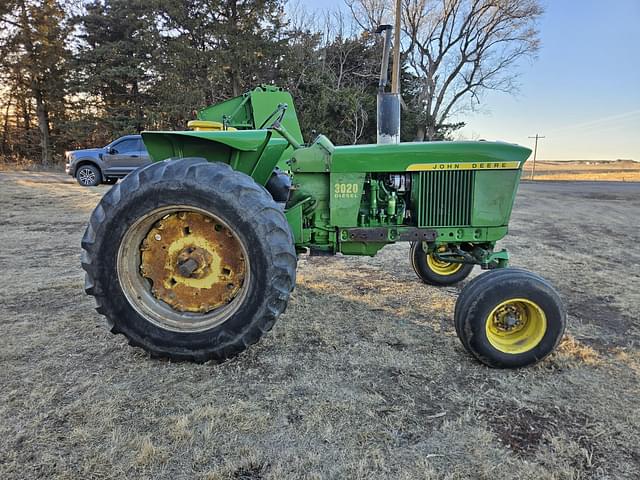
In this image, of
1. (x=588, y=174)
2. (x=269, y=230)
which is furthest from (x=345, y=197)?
(x=588, y=174)

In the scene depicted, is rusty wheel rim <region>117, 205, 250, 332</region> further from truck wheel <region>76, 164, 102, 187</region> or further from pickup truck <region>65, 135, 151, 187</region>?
truck wheel <region>76, 164, 102, 187</region>

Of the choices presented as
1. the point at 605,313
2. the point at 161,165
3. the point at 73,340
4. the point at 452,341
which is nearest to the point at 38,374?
the point at 73,340

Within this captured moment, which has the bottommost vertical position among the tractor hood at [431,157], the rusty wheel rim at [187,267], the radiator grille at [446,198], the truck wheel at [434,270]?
the truck wheel at [434,270]

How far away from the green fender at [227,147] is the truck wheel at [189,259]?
28 cm

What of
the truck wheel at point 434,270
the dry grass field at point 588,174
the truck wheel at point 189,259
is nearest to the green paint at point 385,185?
the truck wheel at point 189,259

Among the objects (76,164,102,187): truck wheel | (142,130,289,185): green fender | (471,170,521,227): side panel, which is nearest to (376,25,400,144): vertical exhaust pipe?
(471,170,521,227): side panel

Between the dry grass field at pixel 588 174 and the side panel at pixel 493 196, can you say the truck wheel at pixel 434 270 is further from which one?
the dry grass field at pixel 588 174

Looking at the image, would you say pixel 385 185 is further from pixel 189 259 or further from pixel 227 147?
pixel 189 259

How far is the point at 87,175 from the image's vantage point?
1261 cm

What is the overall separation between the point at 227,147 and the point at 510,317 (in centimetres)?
217

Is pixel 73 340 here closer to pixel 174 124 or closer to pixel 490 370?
pixel 490 370

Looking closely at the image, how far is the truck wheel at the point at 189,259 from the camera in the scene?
234 cm

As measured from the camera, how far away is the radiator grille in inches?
116

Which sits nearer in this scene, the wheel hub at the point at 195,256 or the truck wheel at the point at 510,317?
the truck wheel at the point at 510,317
